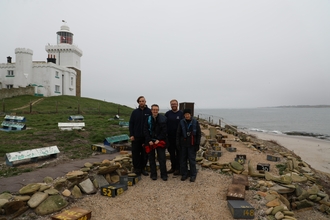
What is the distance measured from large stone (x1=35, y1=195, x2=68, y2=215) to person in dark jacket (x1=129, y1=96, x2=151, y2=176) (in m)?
2.41

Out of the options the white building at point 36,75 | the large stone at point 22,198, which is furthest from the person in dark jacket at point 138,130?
the white building at point 36,75

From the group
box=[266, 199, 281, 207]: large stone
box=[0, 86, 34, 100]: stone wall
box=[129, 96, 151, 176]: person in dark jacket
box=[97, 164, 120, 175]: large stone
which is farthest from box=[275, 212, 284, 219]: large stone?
box=[0, 86, 34, 100]: stone wall

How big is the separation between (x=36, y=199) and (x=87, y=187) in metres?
→ 1.22

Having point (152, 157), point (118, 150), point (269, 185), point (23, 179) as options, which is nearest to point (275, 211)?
point (269, 185)

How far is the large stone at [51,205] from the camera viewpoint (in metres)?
4.81

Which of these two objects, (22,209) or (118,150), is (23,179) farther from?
(118,150)

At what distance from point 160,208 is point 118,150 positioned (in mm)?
5288

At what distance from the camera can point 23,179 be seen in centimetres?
620

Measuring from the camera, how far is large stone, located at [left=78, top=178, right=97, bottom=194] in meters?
5.88

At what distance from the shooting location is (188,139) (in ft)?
22.6

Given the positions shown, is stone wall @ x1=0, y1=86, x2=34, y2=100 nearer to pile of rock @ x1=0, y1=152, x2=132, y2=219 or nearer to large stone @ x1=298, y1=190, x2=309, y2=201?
pile of rock @ x1=0, y1=152, x2=132, y2=219

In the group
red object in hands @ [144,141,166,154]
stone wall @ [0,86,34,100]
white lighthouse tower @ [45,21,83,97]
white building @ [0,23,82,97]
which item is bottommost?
red object in hands @ [144,141,166,154]

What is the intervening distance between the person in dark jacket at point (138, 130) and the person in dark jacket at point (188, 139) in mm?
1029

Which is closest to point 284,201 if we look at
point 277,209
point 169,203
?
point 277,209
